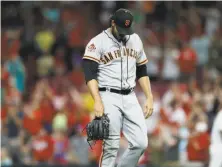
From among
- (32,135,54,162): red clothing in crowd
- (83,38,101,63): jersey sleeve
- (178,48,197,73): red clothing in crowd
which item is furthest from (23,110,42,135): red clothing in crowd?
(83,38,101,63): jersey sleeve

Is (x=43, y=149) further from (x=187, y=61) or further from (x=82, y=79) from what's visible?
(x=187, y=61)

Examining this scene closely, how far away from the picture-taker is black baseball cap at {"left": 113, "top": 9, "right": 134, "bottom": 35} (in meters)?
8.65

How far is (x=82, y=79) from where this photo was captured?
1734 cm

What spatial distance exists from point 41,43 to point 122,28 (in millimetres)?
9746

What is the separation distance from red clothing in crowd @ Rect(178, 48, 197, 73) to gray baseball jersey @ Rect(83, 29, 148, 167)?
26.4ft

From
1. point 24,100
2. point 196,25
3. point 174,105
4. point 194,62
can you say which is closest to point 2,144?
point 24,100

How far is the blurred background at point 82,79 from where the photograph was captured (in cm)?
1433

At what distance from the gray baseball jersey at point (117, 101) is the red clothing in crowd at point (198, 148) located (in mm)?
5042

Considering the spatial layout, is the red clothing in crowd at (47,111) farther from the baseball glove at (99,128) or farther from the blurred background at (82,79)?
the baseball glove at (99,128)

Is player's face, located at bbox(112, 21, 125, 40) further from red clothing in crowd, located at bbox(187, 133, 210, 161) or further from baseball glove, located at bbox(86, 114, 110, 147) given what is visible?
red clothing in crowd, located at bbox(187, 133, 210, 161)

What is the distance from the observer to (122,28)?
8680mm

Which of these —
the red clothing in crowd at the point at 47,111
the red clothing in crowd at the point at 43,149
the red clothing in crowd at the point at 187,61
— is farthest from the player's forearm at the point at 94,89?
the red clothing in crowd at the point at 187,61

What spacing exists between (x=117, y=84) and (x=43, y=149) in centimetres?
604

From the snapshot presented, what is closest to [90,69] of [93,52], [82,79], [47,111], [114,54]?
[93,52]
